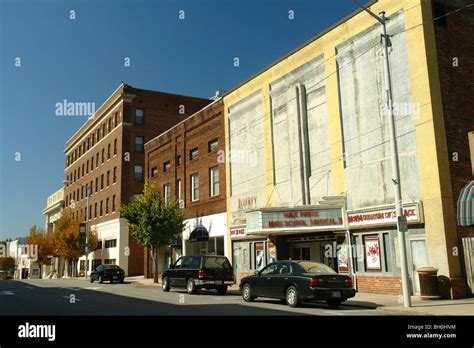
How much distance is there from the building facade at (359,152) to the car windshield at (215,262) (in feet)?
7.01

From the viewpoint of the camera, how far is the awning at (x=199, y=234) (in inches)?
1270

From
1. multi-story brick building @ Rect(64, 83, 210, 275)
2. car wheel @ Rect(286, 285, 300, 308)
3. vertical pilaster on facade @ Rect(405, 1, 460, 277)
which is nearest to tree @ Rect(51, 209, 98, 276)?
multi-story brick building @ Rect(64, 83, 210, 275)

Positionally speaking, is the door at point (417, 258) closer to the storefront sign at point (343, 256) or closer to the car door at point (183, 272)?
the storefront sign at point (343, 256)

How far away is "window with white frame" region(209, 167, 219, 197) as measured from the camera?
31764 mm

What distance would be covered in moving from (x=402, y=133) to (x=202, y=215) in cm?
1705

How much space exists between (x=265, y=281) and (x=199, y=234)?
623 inches

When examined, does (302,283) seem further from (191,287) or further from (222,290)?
(191,287)

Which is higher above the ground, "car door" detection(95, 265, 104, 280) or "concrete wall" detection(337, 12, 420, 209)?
"concrete wall" detection(337, 12, 420, 209)

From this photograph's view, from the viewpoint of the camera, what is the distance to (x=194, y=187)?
34.4 m

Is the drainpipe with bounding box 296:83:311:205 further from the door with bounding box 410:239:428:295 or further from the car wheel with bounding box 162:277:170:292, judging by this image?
the car wheel with bounding box 162:277:170:292

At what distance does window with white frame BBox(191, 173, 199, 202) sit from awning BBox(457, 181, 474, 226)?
19968mm

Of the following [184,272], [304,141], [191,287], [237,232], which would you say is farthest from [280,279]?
[237,232]
